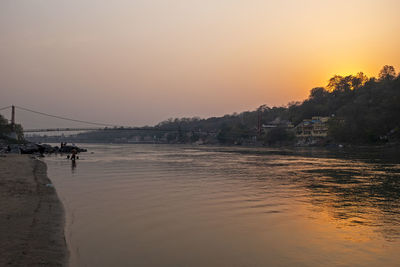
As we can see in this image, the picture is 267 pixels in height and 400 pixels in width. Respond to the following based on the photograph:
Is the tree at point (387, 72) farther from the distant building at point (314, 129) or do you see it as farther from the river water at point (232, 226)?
the river water at point (232, 226)

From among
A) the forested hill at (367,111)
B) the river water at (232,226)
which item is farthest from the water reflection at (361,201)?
the forested hill at (367,111)

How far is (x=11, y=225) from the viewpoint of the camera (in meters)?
9.55

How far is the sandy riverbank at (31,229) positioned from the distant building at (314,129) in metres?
109

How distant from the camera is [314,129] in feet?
390

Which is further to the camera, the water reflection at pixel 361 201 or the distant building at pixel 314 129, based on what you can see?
the distant building at pixel 314 129

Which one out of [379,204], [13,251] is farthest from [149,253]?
[379,204]

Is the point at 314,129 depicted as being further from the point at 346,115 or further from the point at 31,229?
the point at 31,229

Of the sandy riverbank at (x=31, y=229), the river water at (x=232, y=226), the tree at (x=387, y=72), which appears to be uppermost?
the tree at (x=387, y=72)

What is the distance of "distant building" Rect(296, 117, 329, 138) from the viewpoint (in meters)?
115

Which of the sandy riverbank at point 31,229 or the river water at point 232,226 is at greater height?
the sandy riverbank at point 31,229

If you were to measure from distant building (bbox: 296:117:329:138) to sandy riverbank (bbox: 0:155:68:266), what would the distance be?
109 meters

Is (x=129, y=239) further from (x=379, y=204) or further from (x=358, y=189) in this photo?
(x=358, y=189)

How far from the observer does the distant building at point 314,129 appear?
115375 mm

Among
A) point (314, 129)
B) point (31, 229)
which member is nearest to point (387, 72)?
point (314, 129)
